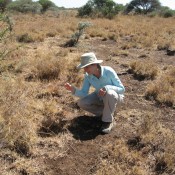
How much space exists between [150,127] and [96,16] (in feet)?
54.1

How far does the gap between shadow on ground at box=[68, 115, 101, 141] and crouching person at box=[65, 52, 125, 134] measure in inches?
4.7

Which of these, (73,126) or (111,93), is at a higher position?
(111,93)

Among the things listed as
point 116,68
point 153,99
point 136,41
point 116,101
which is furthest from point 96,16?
point 116,101

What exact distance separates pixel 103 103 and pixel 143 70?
302 centimetres

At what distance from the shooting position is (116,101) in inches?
183

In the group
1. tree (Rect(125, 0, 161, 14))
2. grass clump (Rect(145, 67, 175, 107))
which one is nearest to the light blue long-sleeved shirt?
grass clump (Rect(145, 67, 175, 107))

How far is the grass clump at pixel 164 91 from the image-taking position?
588 centimetres

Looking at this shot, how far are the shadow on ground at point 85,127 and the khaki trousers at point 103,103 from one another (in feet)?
0.49

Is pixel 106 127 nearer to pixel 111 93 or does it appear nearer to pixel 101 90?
pixel 111 93

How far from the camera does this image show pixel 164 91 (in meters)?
6.28

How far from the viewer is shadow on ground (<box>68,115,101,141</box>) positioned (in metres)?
4.61

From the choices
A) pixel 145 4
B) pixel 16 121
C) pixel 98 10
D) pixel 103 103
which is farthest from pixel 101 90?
pixel 145 4

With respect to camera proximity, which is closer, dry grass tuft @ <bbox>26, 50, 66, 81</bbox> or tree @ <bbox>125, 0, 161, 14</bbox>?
dry grass tuft @ <bbox>26, 50, 66, 81</bbox>

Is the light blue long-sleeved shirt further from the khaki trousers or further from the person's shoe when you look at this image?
the person's shoe
